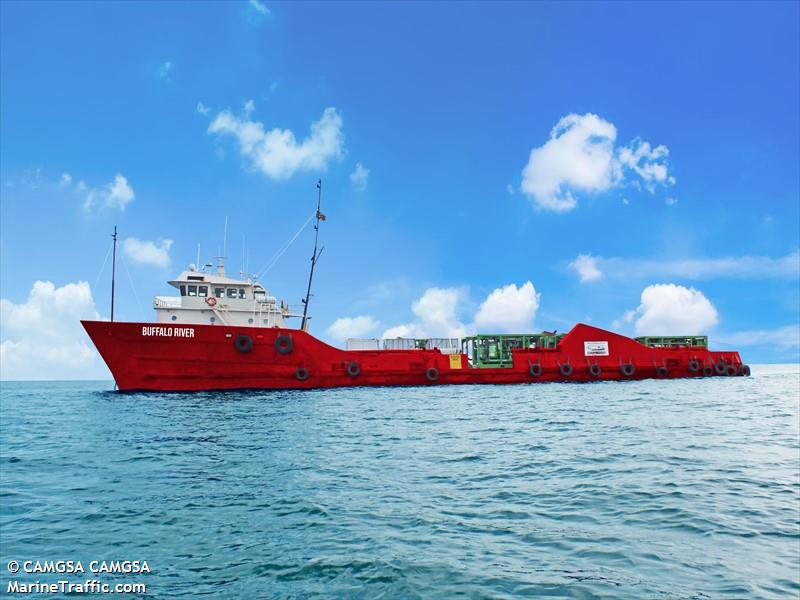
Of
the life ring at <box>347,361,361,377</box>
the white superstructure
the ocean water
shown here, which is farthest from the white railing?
the ocean water

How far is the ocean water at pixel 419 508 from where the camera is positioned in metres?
4.65

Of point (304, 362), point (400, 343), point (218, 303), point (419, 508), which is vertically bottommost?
point (419, 508)

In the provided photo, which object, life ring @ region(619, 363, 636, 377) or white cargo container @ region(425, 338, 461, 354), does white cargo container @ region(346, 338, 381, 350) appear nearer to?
white cargo container @ region(425, 338, 461, 354)

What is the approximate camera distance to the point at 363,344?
3244 centimetres

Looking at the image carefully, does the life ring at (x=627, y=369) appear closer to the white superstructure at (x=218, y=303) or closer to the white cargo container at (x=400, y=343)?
the white cargo container at (x=400, y=343)

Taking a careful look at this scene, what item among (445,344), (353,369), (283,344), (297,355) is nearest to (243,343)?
(283,344)

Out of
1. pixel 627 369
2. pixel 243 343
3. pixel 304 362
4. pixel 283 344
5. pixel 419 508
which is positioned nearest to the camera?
pixel 419 508

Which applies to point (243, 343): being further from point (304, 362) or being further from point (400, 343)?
point (400, 343)

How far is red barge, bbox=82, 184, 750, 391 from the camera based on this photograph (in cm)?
2586

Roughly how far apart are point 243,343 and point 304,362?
3.56m

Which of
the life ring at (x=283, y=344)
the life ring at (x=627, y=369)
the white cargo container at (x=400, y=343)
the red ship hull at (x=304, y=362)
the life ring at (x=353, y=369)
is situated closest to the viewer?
the red ship hull at (x=304, y=362)

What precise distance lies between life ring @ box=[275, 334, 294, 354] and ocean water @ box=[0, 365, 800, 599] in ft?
43.2

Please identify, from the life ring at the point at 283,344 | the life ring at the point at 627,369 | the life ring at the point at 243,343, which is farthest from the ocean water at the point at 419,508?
the life ring at the point at 627,369

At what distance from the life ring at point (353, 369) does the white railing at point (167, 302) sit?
10239 mm
